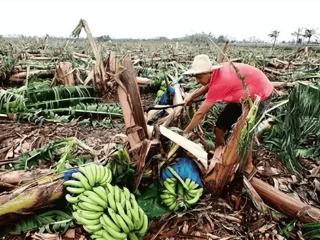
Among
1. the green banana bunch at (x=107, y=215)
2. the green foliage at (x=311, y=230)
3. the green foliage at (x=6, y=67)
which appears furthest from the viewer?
the green foliage at (x=6, y=67)

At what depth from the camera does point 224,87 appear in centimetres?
277

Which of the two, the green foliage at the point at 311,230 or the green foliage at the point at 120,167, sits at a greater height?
the green foliage at the point at 120,167

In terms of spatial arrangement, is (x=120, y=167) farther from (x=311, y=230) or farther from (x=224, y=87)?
(x=311, y=230)

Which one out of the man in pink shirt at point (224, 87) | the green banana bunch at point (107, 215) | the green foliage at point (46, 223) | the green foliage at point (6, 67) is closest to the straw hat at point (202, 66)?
the man in pink shirt at point (224, 87)

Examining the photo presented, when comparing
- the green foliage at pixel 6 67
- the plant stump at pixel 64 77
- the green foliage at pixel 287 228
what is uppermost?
the green foliage at pixel 6 67

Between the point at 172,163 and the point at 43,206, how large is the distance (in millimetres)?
942

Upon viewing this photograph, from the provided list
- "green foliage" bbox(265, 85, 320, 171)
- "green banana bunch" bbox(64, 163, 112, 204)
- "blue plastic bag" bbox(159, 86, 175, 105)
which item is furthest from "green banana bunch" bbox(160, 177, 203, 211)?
"blue plastic bag" bbox(159, 86, 175, 105)

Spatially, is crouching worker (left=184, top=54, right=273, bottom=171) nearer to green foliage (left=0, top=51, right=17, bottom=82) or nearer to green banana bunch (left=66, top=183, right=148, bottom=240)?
green banana bunch (left=66, top=183, right=148, bottom=240)

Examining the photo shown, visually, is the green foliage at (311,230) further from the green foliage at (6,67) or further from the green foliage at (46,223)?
the green foliage at (6,67)

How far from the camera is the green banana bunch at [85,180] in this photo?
2.16 meters

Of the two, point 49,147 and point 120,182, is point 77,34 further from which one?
point 120,182

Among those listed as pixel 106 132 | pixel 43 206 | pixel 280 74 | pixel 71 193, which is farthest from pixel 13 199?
pixel 280 74

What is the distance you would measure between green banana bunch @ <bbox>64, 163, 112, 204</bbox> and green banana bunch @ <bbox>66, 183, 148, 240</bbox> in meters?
0.04

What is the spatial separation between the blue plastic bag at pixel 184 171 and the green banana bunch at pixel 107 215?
1.47 ft
